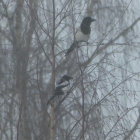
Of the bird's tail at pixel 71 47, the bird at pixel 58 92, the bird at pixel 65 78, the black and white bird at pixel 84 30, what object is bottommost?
the bird at pixel 58 92

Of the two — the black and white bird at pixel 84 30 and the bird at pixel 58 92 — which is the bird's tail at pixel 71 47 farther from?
the bird at pixel 58 92

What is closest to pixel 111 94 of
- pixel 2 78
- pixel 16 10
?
pixel 2 78

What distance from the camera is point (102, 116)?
555cm

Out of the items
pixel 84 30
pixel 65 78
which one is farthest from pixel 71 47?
pixel 84 30

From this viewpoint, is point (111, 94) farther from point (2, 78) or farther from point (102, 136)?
point (2, 78)

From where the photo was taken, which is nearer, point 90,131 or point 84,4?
point 90,131

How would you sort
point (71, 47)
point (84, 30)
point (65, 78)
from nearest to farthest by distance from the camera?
1. point (65, 78)
2. point (71, 47)
3. point (84, 30)

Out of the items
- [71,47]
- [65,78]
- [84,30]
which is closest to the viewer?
[65,78]

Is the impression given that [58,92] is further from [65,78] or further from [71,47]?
[71,47]

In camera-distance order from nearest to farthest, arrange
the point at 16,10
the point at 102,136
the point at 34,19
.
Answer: the point at 102,136 < the point at 34,19 < the point at 16,10

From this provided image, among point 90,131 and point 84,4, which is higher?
point 84,4

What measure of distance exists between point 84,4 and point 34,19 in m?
0.53

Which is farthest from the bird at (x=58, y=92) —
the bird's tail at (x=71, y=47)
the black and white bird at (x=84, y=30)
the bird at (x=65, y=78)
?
the black and white bird at (x=84, y=30)

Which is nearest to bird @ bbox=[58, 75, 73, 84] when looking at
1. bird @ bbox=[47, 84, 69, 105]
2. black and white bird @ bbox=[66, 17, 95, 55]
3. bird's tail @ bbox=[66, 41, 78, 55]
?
bird @ bbox=[47, 84, 69, 105]
